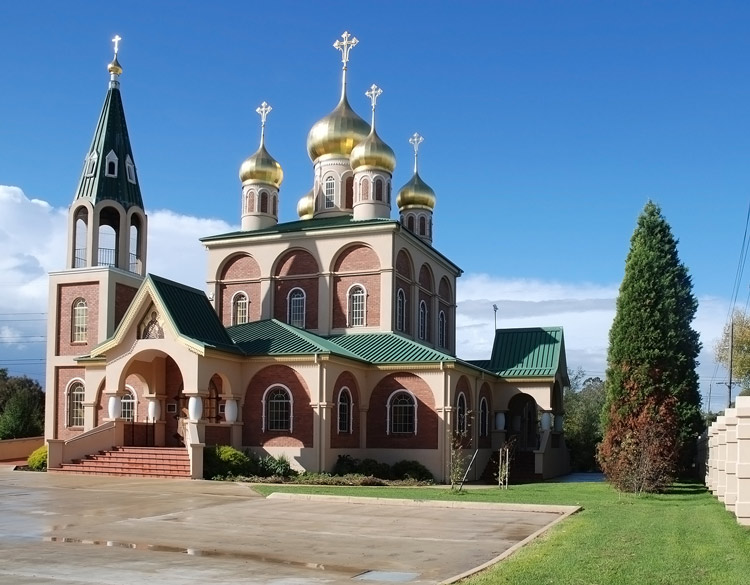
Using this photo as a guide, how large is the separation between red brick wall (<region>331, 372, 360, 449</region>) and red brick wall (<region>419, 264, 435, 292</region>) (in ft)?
27.0

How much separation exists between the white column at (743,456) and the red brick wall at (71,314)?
25001mm

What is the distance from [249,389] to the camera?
2862cm

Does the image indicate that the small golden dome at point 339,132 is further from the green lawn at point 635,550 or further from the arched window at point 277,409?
the green lawn at point 635,550

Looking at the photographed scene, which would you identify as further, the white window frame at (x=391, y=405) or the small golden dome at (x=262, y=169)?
the small golden dome at (x=262, y=169)

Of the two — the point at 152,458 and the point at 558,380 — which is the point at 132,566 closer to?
the point at 152,458

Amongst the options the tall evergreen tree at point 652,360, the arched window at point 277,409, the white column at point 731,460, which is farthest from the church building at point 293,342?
the white column at point 731,460

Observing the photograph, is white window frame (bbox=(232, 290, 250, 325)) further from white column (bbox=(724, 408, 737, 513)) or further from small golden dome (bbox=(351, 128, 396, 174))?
white column (bbox=(724, 408, 737, 513))

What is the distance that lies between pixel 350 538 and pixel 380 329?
19.5 m

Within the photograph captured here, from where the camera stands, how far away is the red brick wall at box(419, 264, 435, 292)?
1442 inches

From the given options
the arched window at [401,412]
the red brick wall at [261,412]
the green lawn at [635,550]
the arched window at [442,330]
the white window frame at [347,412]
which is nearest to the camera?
the green lawn at [635,550]

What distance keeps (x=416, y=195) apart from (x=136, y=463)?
19.1 metres

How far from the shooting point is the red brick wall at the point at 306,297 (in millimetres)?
33969

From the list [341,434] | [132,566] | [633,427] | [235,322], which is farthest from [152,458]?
[132,566]

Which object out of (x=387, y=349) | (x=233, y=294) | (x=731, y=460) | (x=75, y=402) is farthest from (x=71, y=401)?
(x=731, y=460)
